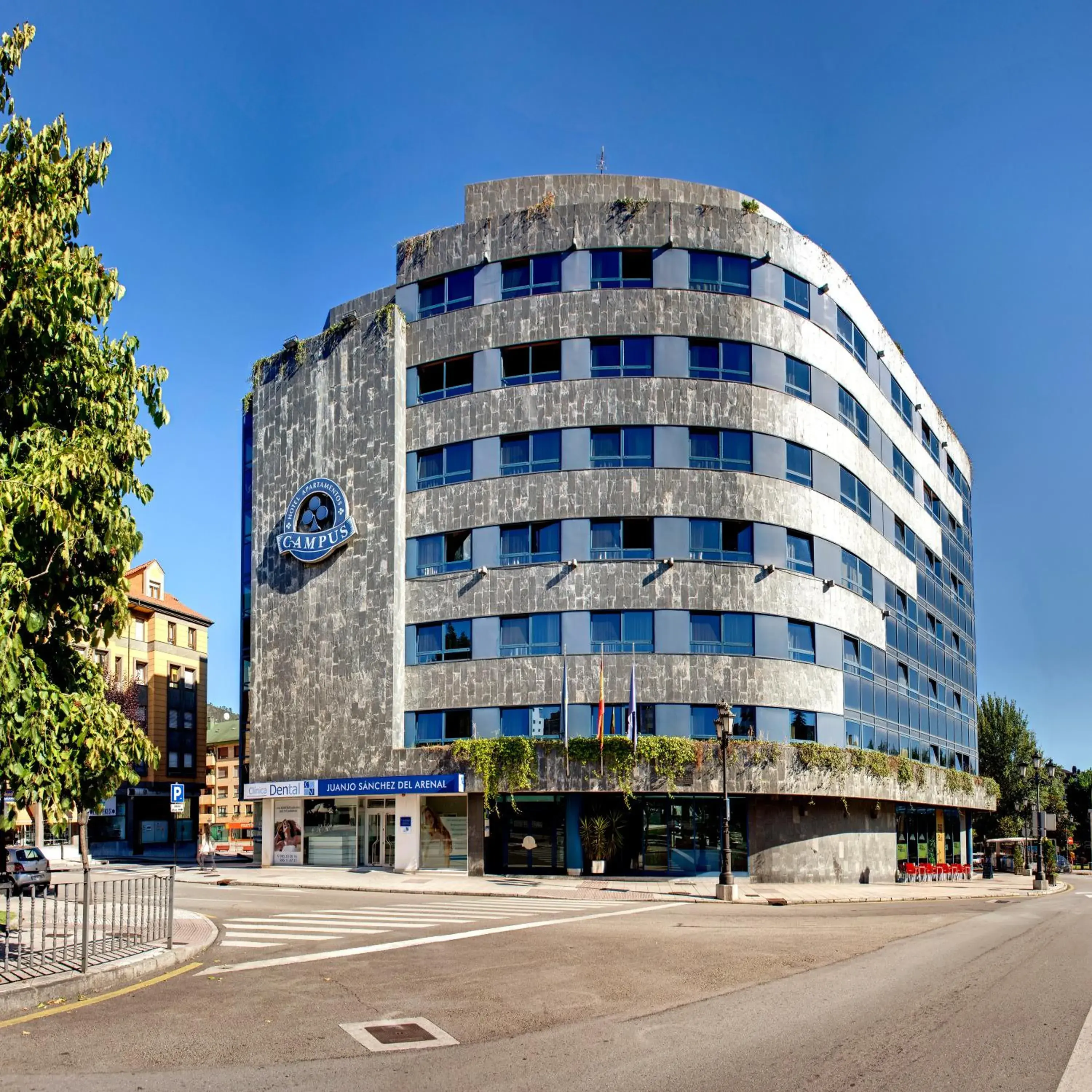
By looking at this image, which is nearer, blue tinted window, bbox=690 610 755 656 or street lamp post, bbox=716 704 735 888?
street lamp post, bbox=716 704 735 888

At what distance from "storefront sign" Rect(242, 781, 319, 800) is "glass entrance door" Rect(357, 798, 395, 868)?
2.11 metres

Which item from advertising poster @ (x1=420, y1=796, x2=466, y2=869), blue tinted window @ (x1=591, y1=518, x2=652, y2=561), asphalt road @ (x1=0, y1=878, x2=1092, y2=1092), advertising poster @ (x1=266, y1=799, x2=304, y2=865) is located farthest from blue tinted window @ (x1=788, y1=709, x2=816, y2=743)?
asphalt road @ (x1=0, y1=878, x2=1092, y2=1092)

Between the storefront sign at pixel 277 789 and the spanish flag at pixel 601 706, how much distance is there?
465 inches

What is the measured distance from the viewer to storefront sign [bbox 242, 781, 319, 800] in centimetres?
4441

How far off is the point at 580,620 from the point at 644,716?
4078 millimetres

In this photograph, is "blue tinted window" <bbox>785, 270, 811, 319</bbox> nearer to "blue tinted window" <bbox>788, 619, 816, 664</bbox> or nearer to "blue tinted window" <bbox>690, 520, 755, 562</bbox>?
"blue tinted window" <bbox>690, 520, 755, 562</bbox>

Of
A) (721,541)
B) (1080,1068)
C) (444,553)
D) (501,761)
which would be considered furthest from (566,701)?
(1080,1068)

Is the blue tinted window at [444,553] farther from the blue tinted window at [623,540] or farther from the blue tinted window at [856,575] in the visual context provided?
the blue tinted window at [856,575]

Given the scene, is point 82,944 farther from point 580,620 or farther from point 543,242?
point 543,242

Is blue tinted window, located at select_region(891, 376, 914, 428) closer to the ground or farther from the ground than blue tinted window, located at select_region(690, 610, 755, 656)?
farther from the ground

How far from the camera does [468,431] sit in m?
43.8

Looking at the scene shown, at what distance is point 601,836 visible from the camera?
4084cm

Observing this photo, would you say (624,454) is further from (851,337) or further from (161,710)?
(161,710)

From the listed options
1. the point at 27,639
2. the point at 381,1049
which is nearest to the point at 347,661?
the point at 27,639
